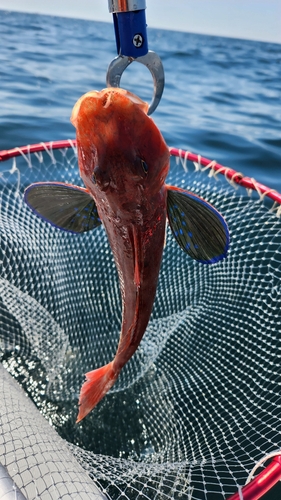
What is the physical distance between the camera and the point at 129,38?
1614 mm

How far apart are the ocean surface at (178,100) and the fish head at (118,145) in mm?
5180

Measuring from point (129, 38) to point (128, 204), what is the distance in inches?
25.3

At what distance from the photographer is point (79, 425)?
351 cm

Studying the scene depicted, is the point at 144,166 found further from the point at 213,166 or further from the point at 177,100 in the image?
the point at 177,100

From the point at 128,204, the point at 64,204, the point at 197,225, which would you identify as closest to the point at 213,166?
the point at 197,225

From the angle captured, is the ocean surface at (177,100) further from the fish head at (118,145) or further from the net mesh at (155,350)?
the fish head at (118,145)

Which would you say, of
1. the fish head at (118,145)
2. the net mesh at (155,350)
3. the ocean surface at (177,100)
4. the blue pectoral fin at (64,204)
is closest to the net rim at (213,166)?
the net mesh at (155,350)

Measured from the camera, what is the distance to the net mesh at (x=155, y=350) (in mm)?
3227

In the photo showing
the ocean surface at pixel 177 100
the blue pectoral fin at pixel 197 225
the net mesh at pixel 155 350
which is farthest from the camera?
the ocean surface at pixel 177 100

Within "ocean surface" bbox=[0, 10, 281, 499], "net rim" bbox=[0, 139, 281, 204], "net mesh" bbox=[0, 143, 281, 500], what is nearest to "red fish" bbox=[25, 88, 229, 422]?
"net mesh" bbox=[0, 143, 281, 500]

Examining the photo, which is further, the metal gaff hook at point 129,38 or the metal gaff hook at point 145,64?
the metal gaff hook at point 145,64

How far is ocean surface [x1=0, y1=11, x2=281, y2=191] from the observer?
773 cm

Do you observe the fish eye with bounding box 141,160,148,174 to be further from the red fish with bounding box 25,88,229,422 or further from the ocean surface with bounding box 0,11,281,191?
the ocean surface with bounding box 0,11,281,191

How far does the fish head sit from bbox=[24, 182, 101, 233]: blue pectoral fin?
37 centimetres
